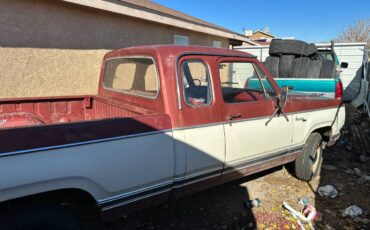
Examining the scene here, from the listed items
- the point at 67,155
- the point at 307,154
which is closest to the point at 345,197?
the point at 307,154

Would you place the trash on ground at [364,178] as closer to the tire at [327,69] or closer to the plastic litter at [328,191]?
the plastic litter at [328,191]

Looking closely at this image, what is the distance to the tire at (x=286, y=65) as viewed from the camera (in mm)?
7434

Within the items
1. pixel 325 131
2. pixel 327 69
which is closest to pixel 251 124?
pixel 325 131

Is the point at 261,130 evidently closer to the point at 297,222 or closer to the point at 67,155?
the point at 297,222

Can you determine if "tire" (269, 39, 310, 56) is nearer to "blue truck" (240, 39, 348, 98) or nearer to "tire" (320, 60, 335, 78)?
"blue truck" (240, 39, 348, 98)

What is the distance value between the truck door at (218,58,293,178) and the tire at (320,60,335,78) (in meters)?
4.08

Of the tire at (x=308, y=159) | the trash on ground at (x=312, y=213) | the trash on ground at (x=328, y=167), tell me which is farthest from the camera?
the trash on ground at (x=328, y=167)

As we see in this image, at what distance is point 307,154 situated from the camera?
4.06m

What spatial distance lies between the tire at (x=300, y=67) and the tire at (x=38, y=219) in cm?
668

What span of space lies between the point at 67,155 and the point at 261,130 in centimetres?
209

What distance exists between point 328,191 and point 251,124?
180 cm

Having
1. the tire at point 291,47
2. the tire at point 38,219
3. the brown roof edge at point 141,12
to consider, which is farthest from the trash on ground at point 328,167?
the brown roof edge at point 141,12

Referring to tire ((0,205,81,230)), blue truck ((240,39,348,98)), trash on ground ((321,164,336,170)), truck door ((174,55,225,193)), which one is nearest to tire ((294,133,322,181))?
trash on ground ((321,164,336,170))

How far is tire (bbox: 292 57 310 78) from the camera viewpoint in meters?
7.24
